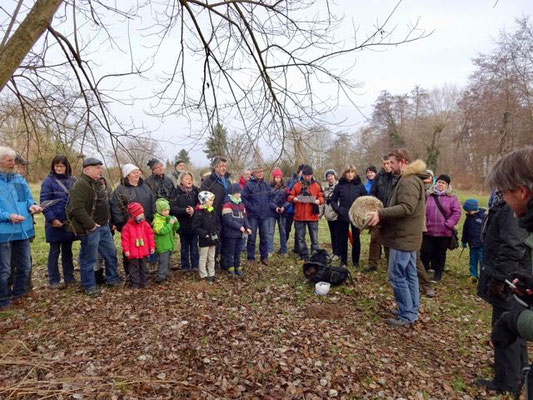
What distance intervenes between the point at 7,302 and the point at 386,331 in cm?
516

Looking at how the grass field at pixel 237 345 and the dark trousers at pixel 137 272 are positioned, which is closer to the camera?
the grass field at pixel 237 345

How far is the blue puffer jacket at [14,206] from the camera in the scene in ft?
13.7

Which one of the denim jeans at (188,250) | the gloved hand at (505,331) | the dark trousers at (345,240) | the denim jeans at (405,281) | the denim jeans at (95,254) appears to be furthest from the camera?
the dark trousers at (345,240)

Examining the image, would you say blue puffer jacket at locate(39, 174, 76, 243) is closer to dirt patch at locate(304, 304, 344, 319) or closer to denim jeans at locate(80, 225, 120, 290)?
denim jeans at locate(80, 225, 120, 290)

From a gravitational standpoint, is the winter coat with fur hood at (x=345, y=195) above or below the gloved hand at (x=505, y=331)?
above

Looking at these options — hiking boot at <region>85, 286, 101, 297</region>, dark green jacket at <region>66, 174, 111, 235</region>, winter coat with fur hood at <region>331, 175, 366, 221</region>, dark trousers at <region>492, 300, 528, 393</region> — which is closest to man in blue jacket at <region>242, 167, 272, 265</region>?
winter coat with fur hood at <region>331, 175, 366, 221</region>

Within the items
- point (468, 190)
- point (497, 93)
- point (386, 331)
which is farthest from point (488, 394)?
point (468, 190)

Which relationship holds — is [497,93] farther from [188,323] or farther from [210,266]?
[188,323]

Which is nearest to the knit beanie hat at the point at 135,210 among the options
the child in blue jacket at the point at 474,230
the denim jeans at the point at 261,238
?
the denim jeans at the point at 261,238

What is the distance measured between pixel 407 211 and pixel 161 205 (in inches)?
149

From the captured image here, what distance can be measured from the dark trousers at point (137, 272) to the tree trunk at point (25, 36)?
374cm

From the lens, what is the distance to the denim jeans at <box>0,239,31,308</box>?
422 centimetres

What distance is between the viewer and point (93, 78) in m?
2.65

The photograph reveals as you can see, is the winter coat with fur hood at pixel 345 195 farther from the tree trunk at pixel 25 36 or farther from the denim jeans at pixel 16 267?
the tree trunk at pixel 25 36
